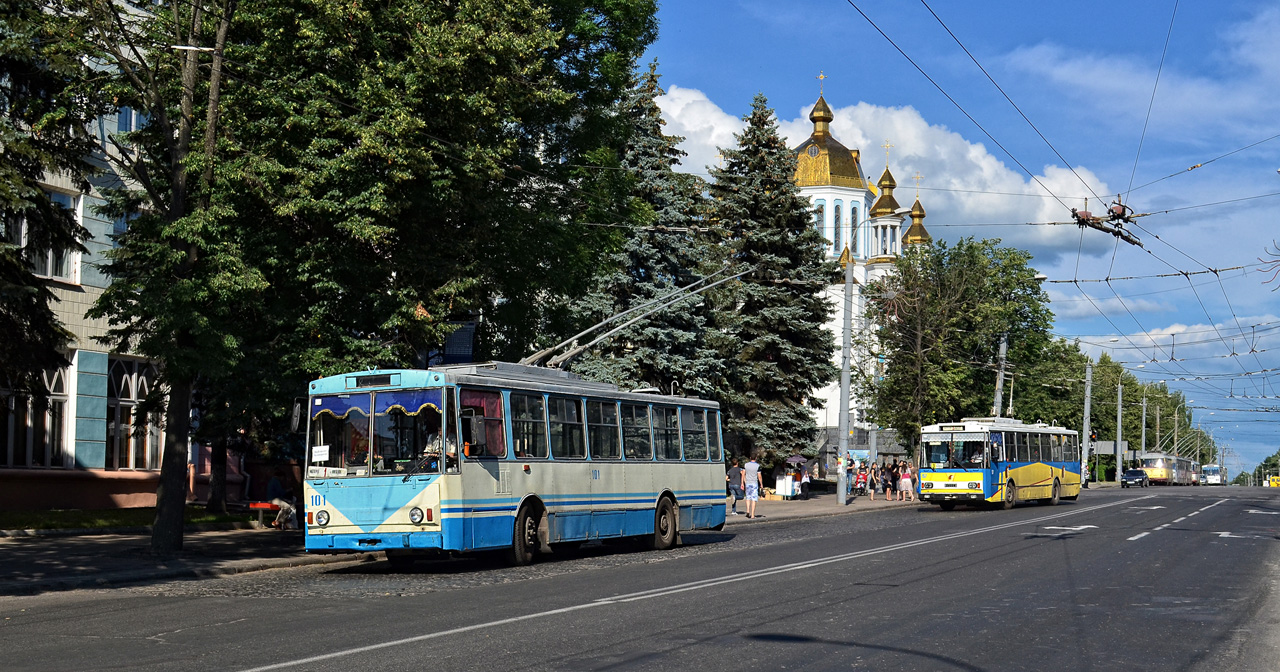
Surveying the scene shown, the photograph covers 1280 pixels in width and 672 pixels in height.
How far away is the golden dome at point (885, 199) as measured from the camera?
344ft

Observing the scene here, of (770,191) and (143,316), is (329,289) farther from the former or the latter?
(770,191)

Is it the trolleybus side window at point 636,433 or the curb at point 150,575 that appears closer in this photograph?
the curb at point 150,575

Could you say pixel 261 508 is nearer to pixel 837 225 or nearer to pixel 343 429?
pixel 343 429

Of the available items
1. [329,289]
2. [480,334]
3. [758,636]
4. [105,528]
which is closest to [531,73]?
[329,289]

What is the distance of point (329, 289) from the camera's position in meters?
21.3

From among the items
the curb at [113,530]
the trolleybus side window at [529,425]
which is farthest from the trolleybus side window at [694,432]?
the curb at [113,530]

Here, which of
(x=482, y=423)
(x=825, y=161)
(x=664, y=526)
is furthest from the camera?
(x=825, y=161)

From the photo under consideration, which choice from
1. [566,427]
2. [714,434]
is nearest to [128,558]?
[566,427]

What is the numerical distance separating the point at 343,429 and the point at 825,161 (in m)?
87.9

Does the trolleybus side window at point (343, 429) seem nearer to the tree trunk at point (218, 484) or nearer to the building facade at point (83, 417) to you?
the building facade at point (83, 417)

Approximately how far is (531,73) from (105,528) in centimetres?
1309

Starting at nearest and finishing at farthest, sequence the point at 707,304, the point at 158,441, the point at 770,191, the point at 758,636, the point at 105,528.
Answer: the point at 758,636
the point at 105,528
the point at 158,441
the point at 707,304
the point at 770,191

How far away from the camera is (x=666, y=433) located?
23.8 m

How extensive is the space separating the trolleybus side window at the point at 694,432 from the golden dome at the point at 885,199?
82.2 meters
